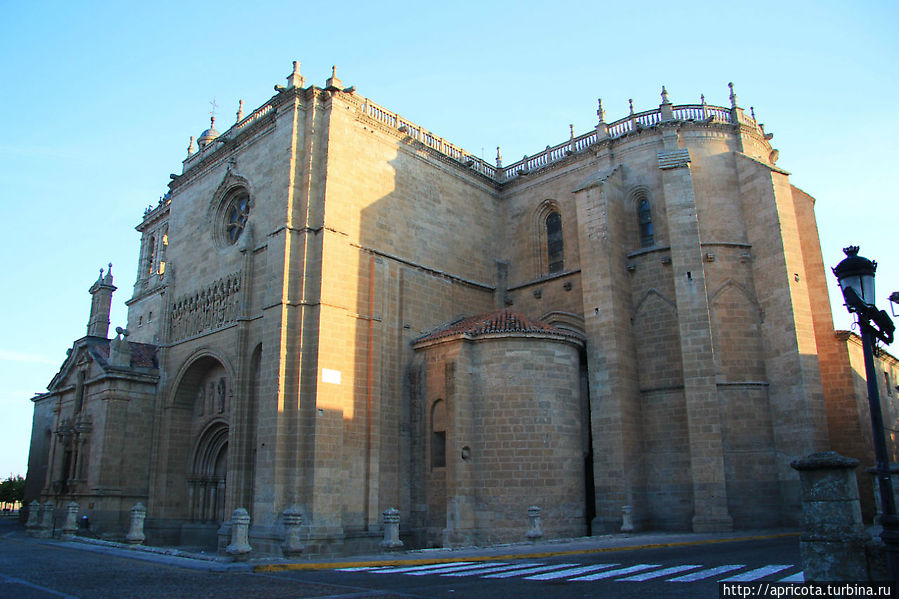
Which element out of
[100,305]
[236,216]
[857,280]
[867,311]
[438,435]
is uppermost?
[236,216]

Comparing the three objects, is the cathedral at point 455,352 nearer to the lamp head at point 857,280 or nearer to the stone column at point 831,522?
the stone column at point 831,522

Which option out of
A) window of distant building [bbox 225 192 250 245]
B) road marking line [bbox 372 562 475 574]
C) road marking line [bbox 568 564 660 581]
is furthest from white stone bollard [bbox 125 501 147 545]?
road marking line [bbox 568 564 660 581]

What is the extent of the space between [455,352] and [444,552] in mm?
6321

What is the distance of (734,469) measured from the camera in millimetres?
18828

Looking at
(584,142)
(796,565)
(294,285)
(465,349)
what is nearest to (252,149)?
(294,285)

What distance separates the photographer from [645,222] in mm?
23000

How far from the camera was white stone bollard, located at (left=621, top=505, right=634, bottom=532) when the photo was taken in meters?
17.9

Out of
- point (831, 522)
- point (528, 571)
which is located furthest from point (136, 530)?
point (831, 522)

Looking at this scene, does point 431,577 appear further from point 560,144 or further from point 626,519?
point 560,144

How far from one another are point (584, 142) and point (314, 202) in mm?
11193

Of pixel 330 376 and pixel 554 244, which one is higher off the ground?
pixel 554 244

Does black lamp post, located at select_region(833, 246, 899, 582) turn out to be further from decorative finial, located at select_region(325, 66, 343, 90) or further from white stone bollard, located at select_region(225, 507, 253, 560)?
decorative finial, located at select_region(325, 66, 343, 90)

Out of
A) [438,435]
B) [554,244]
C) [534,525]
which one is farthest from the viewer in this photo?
[554,244]

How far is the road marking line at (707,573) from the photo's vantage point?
346 inches
